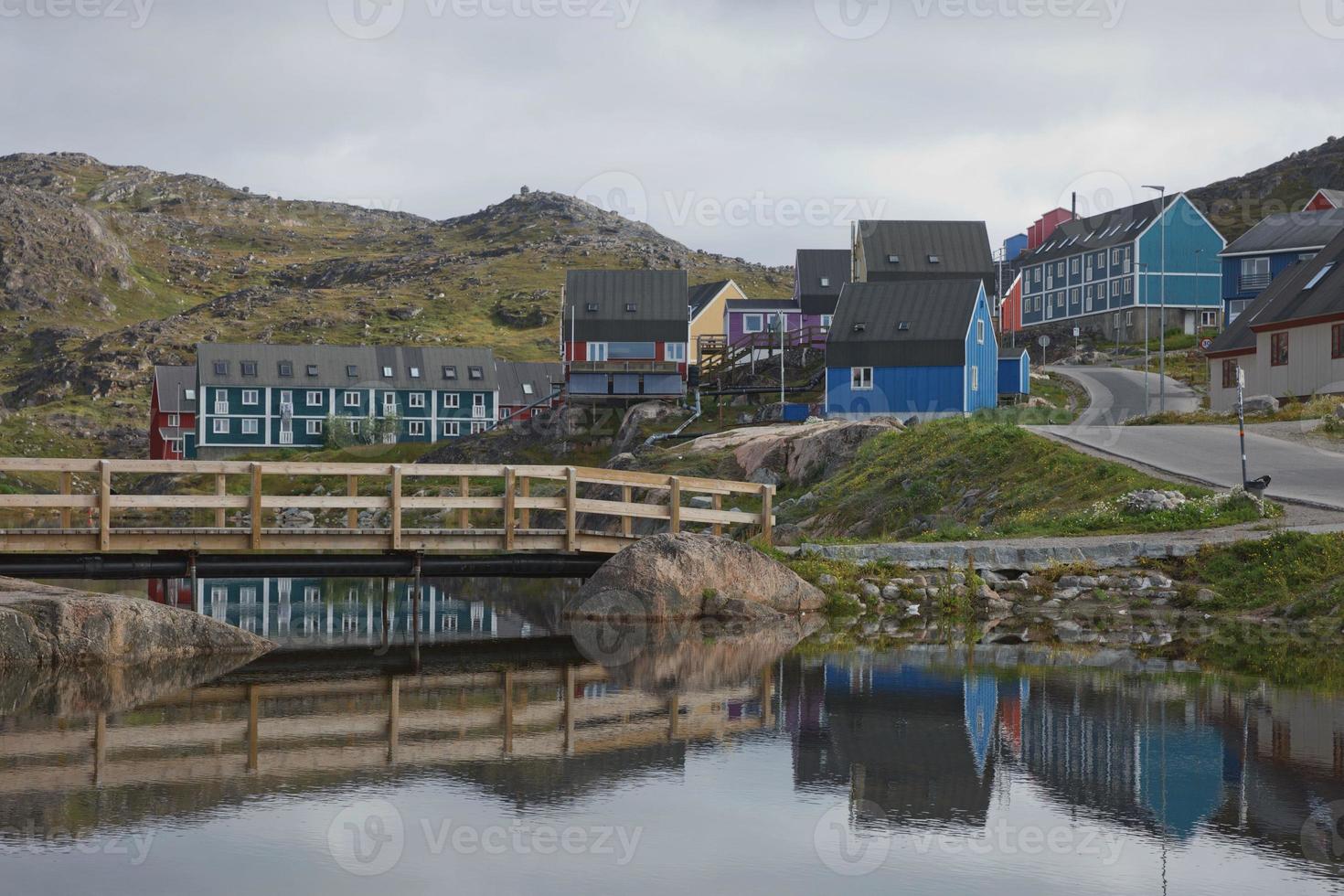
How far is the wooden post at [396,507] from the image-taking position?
25094mm

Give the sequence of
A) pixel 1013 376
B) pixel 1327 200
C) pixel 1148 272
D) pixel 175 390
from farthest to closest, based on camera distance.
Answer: pixel 175 390
pixel 1148 272
pixel 1327 200
pixel 1013 376

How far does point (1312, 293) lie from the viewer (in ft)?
175

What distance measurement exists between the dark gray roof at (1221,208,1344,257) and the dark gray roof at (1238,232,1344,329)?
23734 millimetres

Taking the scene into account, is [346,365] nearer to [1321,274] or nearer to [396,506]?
[1321,274]

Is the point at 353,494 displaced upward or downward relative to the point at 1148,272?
downward

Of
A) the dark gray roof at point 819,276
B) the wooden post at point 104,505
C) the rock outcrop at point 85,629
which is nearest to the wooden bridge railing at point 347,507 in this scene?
the wooden post at point 104,505

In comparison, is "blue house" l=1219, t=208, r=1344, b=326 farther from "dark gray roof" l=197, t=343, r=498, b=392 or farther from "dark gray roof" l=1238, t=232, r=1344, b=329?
"dark gray roof" l=197, t=343, r=498, b=392

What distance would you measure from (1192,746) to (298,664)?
12654 mm

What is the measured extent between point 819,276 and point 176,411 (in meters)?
47.3

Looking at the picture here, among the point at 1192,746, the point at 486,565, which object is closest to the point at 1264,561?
the point at 1192,746

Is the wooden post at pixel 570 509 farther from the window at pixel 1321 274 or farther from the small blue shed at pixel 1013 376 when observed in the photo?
A: the small blue shed at pixel 1013 376

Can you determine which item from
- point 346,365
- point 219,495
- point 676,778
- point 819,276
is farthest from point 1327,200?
point 676,778

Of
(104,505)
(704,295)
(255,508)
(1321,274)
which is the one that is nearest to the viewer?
(104,505)

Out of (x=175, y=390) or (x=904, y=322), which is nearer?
(x=904, y=322)
